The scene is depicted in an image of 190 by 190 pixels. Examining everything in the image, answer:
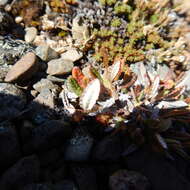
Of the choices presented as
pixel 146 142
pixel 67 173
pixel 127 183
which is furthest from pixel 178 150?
pixel 67 173

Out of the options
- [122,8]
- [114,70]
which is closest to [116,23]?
[122,8]

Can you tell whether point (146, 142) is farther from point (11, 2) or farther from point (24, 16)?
point (11, 2)

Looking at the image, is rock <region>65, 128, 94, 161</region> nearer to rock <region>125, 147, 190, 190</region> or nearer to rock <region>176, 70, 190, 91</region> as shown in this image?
rock <region>125, 147, 190, 190</region>

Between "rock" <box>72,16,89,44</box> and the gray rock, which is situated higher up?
"rock" <box>72,16,89,44</box>

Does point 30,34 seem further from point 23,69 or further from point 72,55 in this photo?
point 23,69

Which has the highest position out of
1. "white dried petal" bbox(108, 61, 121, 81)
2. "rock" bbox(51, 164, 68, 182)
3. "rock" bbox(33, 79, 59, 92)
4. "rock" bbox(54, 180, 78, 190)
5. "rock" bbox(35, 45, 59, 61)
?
"white dried petal" bbox(108, 61, 121, 81)

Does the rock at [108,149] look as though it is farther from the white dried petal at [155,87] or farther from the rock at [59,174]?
the white dried petal at [155,87]

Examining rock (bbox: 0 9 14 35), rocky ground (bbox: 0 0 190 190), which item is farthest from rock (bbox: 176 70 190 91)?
rock (bbox: 0 9 14 35)
